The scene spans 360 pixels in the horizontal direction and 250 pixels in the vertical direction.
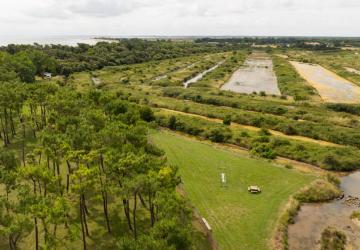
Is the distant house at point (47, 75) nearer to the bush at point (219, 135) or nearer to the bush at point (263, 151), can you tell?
the bush at point (219, 135)

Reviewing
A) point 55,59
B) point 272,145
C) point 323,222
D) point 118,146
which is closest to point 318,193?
point 323,222

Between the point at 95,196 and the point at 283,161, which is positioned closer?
the point at 95,196

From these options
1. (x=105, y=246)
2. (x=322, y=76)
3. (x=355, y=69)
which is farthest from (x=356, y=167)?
(x=355, y=69)

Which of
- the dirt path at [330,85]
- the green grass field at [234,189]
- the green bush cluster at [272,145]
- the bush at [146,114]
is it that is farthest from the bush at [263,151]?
the dirt path at [330,85]

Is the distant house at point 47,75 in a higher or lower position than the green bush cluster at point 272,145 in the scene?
higher

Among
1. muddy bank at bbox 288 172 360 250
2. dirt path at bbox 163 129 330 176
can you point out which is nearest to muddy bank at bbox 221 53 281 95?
dirt path at bbox 163 129 330 176

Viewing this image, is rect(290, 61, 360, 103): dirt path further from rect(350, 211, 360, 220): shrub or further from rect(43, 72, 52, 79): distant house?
rect(43, 72, 52, 79): distant house

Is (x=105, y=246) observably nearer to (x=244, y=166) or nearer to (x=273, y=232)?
(x=273, y=232)

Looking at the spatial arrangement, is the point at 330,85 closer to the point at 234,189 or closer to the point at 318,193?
the point at 318,193
